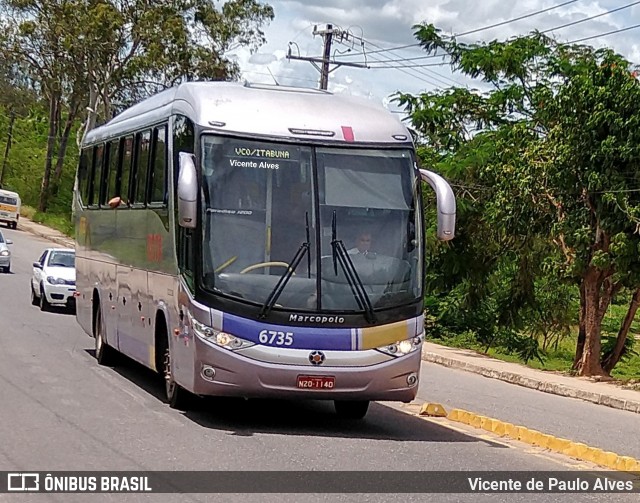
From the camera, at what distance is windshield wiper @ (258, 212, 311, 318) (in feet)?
34.7

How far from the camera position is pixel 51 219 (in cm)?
6247

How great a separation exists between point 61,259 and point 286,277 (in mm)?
16772

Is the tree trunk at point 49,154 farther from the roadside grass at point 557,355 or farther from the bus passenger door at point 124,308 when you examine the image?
the bus passenger door at point 124,308

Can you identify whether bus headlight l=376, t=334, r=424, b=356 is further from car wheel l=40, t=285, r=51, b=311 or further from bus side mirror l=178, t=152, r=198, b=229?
car wheel l=40, t=285, r=51, b=311

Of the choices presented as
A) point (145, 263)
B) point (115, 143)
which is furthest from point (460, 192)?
point (145, 263)

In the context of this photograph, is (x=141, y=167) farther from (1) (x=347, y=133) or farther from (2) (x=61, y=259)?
(2) (x=61, y=259)

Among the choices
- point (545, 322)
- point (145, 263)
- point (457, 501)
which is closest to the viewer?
point (457, 501)

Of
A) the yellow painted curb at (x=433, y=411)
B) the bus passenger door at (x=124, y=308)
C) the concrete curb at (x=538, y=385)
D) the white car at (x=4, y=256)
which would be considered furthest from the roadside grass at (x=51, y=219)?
the yellow painted curb at (x=433, y=411)

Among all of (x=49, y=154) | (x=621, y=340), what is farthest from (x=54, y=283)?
(x=49, y=154)

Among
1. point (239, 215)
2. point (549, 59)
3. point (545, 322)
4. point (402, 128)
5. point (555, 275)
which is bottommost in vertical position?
point (545, 322)

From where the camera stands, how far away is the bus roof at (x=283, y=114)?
11.2 m

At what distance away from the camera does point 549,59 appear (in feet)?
87.4

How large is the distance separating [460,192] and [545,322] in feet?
15.3

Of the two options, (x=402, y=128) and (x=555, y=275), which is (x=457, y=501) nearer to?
(x=402, y=128)
